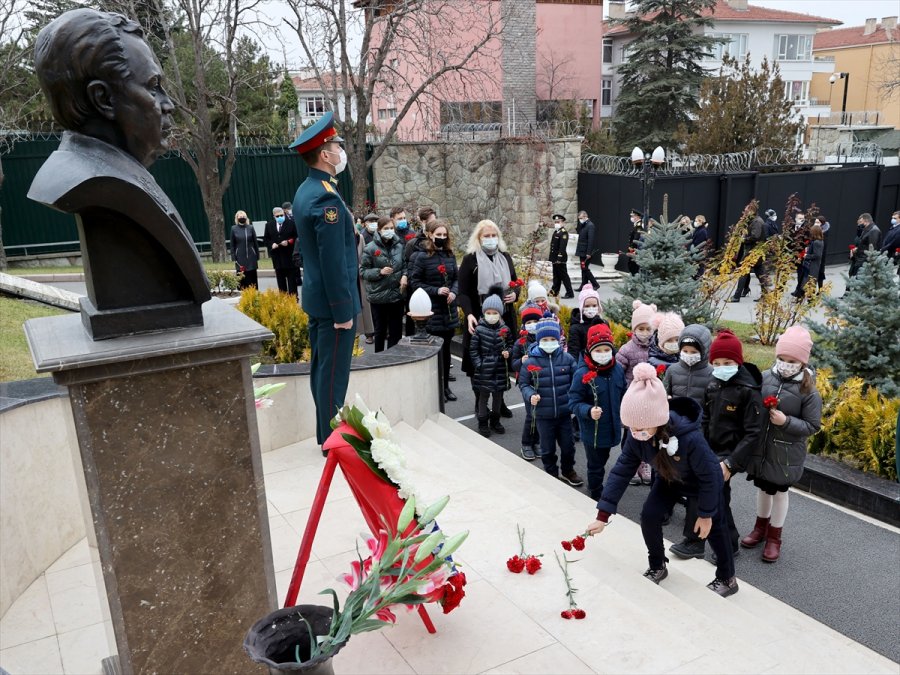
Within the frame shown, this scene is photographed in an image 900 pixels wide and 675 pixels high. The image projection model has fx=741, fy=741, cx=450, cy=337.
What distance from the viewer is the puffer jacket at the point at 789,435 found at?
15.7 feet

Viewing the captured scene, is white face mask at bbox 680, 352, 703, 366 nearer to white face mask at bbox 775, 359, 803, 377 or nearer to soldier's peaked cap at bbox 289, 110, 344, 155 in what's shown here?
white face mask at bbox 775, 359, 803, 377

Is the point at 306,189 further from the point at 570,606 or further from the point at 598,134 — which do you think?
the point at 598,134

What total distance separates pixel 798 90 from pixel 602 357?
4460 cm

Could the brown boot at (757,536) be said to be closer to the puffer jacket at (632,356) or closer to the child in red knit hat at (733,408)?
the child in red knit hat at (733,408)

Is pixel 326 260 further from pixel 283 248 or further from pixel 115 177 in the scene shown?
pixel 283 248

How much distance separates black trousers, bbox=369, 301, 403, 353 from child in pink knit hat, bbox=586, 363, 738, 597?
454 centimetres

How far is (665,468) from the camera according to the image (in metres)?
4.34

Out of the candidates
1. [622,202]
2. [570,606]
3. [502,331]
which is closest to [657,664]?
[570,606]

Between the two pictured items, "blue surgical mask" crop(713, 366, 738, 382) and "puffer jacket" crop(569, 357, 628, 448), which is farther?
"puffer jacket" crop(569, 357, 628, 448)

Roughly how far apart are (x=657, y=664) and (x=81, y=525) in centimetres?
345

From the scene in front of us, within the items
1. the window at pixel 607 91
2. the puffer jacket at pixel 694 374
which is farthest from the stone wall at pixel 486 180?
the window at pixel 607 91

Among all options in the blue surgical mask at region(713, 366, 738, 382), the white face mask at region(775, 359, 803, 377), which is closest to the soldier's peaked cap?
the blue surgical mask at region(713, 366, 738, 382)

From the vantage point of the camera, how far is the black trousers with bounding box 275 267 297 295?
40.8 ft

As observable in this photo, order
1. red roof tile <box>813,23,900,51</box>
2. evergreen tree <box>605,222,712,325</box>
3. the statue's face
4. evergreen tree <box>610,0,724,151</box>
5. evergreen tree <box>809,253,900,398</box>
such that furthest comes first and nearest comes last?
red roof tile <box>813,23,900,51</box> → evergreen tree <box>610,0,724,151</box> → evergreen tree <box>605,222,712,325</box> → evergreen tree <box>809,253,900,398</box> → the statue's face
